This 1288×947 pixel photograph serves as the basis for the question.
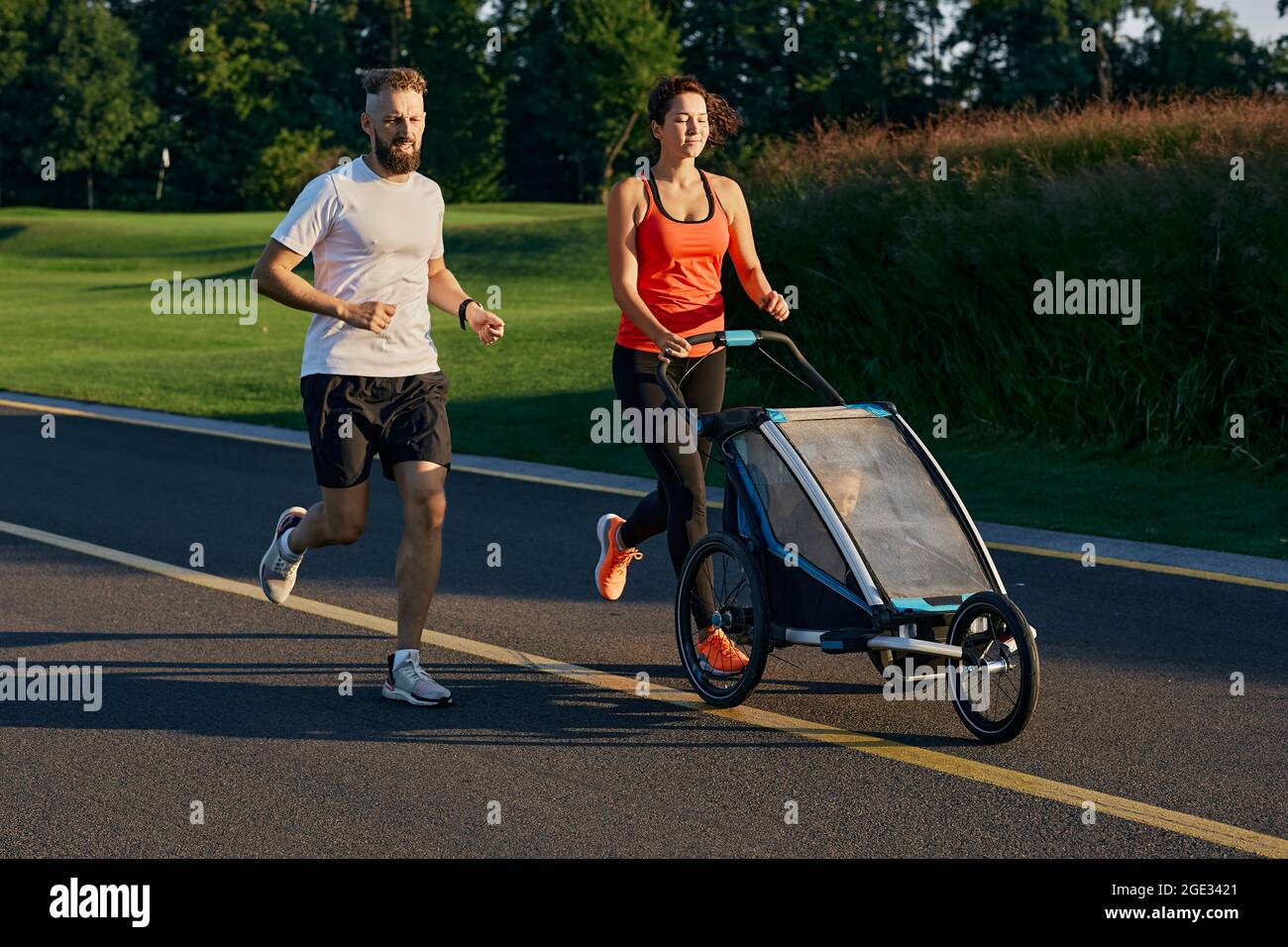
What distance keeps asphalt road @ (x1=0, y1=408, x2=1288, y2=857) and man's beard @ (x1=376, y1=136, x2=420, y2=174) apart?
6.25 feet

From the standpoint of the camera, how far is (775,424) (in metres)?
6.01

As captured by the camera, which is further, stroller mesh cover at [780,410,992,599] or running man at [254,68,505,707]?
running man at [254,68,505,707]

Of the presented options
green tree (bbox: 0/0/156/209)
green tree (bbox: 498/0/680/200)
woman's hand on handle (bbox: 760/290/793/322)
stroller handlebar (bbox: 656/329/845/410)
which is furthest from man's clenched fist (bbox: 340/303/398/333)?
green tree (bbox: 0/0/156/209)

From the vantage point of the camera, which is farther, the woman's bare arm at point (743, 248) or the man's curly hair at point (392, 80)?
the woman's bare arm at point (743, 248)

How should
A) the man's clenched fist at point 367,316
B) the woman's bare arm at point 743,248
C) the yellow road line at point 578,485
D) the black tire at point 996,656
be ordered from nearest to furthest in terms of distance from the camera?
the black tire at point 996,656, the man's clenched fist at point 367,316, the woman's bare arm at point 743,248, the yellow road line at point 578,485

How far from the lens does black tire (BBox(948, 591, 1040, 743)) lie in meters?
5.39

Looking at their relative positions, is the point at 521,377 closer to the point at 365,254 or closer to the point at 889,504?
the point at 365,254

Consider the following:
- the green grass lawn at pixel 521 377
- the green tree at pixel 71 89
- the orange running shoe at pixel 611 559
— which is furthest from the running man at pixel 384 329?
the green tree at pixel 71 89

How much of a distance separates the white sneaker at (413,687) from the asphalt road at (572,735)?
71 millimetres

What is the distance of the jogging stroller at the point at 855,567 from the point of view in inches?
222

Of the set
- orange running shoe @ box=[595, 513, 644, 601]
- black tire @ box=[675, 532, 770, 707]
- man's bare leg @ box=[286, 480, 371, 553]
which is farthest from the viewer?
orange running shoe @ box=[595, 513, 644, 601]

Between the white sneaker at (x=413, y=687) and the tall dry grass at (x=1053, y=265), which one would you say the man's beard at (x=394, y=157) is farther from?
the tall dry grass at (x=1053, y=265)

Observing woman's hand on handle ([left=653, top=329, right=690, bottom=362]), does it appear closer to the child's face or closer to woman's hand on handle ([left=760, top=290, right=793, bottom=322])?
woman's hand on handle ([left=760, top=290, right=793, bottom=322])
